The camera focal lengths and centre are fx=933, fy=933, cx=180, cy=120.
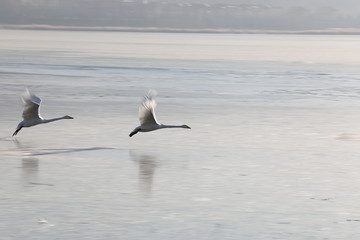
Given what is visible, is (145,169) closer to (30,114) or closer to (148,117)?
(148,117)

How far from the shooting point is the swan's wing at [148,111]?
531 inches

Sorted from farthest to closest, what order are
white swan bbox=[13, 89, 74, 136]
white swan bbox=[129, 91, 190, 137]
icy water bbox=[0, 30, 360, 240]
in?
white swan bbox=[13, 89, 74, 136]
white swan bbox=[129, 91, 190, 137]
icy water bbox=[0, 30, 360, 240]

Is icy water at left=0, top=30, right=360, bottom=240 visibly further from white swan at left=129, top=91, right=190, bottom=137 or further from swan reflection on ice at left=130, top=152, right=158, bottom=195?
white swan at left=129, top=91, right=190, bottom=137

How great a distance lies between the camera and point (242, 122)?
56.8 ft

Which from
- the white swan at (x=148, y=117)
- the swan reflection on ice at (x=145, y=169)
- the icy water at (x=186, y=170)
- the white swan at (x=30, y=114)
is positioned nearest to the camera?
the icy water at (x=186, y=170)

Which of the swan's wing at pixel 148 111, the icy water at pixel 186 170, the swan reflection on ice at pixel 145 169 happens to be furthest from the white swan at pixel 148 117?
the swan reflection on ice at pixel 145 169

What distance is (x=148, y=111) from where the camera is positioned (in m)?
13.6

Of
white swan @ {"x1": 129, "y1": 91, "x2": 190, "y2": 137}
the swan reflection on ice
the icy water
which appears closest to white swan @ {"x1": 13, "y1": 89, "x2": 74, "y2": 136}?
the icy water

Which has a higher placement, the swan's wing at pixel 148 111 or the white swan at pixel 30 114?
the swan's wing at pixel 148 111

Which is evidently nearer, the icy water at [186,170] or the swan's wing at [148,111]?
the icy water at [186,170]

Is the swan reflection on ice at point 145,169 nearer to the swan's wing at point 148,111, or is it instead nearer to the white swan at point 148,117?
the white swan at point 148,117

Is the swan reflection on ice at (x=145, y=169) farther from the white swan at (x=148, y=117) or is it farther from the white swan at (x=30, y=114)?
the white swan at (x=30, y=114)

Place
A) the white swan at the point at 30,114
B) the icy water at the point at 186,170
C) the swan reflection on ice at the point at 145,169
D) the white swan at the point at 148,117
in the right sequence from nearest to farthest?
the icy water at the point at 186,170 → the swan reflection on ice at the point at 145,169 → the white swan at the point at 148,117 → the white swan at the point at 30,114

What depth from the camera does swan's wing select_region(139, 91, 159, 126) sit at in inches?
531
